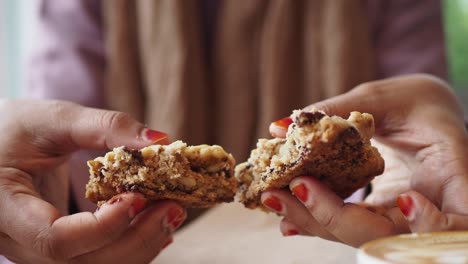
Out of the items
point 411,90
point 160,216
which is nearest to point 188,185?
point 160,216

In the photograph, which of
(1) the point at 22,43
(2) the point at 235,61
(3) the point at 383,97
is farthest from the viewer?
(1) the point at 22,43

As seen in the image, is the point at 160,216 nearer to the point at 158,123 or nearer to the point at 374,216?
the point at 374,216

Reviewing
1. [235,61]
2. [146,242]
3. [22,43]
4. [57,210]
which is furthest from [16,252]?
[22,43]

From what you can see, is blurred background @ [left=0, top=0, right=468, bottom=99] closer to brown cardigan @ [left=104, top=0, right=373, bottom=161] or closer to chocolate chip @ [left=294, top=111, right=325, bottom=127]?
brown cardigan @ [left=104, top=0, right=373, bottom=161]

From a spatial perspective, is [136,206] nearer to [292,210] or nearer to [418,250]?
[292,210]

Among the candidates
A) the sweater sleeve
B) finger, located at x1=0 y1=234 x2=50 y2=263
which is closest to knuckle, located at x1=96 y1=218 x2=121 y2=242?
finger, located at x1=0 y1=234 x2=50 y2=263

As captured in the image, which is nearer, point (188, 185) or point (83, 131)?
point (188, 185)
